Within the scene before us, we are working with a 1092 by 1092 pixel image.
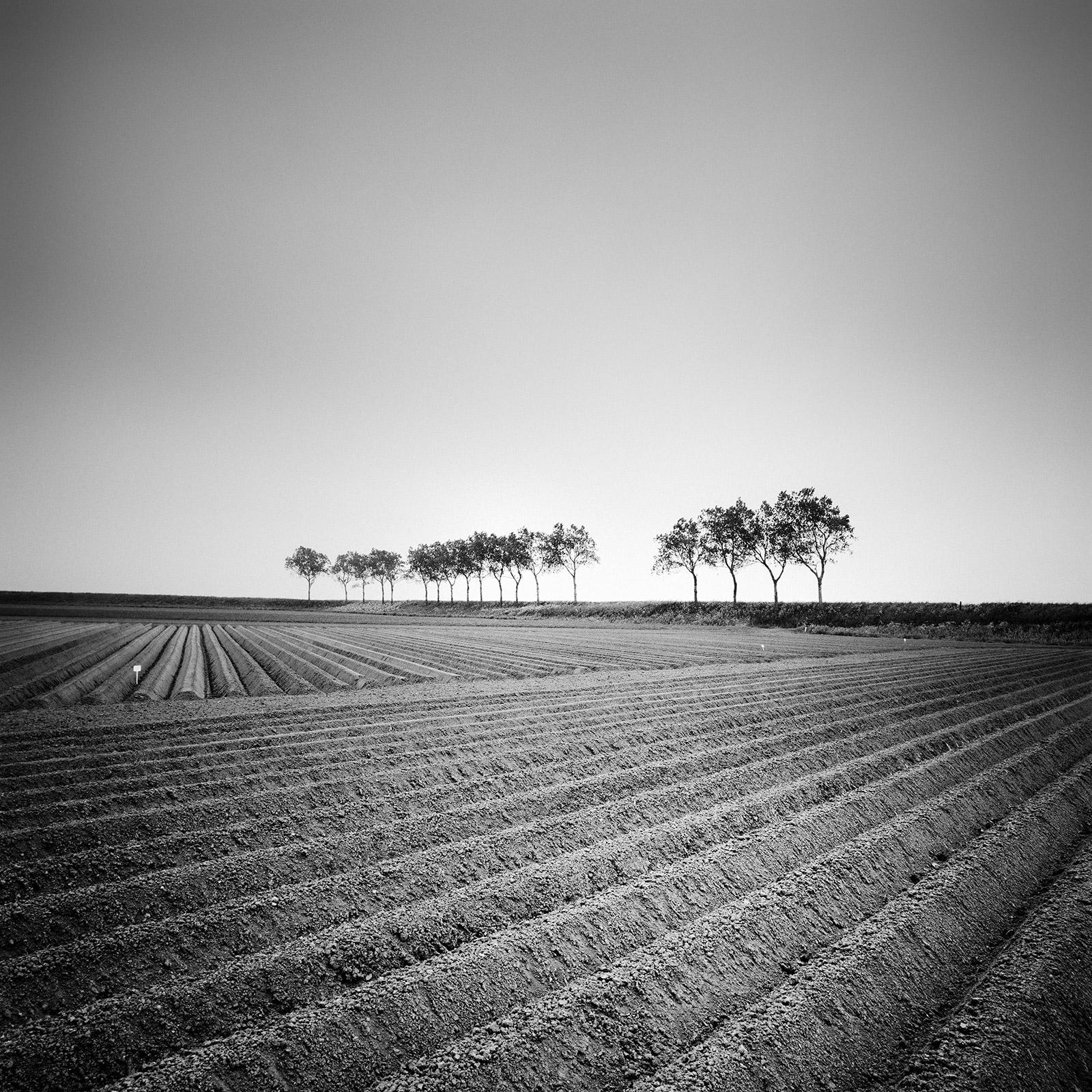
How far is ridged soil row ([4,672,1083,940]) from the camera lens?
4.47 meters

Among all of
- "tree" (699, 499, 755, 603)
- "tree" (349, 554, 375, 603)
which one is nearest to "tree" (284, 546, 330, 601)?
"tree" (349, 554, 375, 603)

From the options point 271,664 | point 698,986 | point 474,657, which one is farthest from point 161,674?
point 698,986

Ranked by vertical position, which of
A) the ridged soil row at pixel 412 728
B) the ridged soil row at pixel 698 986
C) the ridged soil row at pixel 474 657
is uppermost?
the ridged soil row at pixel 474 657

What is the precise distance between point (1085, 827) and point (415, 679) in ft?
46.3

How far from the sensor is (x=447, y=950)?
416cm

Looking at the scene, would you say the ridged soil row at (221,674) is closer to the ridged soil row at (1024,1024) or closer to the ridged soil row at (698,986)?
the ridged soil row at (698,986)

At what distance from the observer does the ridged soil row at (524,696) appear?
8.71m

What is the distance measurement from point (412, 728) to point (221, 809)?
13.0 feet

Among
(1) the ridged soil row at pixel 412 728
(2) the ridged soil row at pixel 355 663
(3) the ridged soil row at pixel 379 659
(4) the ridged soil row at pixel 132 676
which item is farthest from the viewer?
(3) the ridged soil row at pixel 379 659

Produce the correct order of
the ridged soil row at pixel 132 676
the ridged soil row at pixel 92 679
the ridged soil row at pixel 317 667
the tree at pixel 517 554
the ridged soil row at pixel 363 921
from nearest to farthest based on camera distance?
the ridged soil row at pixel 363 921 < the ridged soil row at pixel 92 679 < the ridged soil row at pixel 132 676 < the ridged soil row at pixel 317 667 < the tree at pixel 517 554

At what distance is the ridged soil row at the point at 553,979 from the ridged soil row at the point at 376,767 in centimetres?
307

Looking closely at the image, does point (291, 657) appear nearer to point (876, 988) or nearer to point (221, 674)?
point (221, 674)

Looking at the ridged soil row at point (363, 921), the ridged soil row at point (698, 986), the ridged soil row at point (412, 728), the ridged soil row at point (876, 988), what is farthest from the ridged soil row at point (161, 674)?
the ridged soil row at point (876, 988)

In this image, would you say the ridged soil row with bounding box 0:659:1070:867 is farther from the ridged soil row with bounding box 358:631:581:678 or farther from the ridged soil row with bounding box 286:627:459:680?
the ridged soil row with bounding box 358:631:581:678
